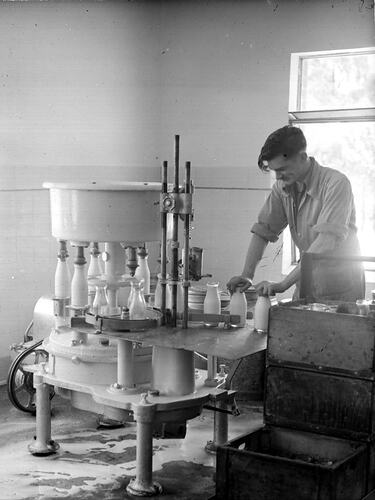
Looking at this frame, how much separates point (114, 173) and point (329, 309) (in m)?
3.38

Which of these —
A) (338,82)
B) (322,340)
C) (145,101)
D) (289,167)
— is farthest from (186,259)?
(145,101)

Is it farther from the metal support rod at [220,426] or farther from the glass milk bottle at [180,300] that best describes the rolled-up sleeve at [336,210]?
the metal support rod at [220,426]

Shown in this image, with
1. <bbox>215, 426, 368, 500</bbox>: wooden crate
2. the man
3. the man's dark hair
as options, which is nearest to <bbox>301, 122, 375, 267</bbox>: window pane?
the man

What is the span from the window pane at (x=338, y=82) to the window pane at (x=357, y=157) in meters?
0.17

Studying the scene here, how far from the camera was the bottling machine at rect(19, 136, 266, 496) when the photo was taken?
11.4ft

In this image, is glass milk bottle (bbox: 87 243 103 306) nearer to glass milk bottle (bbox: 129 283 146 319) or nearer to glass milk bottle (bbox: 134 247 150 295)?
glass milk bottle (bbox: 134 247 150 295)

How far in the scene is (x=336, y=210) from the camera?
Result: 12.8 ft

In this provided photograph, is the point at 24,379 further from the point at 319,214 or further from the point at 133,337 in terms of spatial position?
the point at 319,214

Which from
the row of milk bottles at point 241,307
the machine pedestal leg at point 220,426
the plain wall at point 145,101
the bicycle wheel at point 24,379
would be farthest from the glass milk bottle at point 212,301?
the plain wall at point 145,101

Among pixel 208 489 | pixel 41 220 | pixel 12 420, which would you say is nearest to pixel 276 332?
pixel 208 489

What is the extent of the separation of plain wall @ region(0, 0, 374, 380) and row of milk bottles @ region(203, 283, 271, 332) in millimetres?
2303

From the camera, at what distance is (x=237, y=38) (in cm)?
611

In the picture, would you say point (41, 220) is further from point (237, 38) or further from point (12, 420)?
point (237, 38)

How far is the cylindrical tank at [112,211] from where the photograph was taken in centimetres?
Answer: 388
